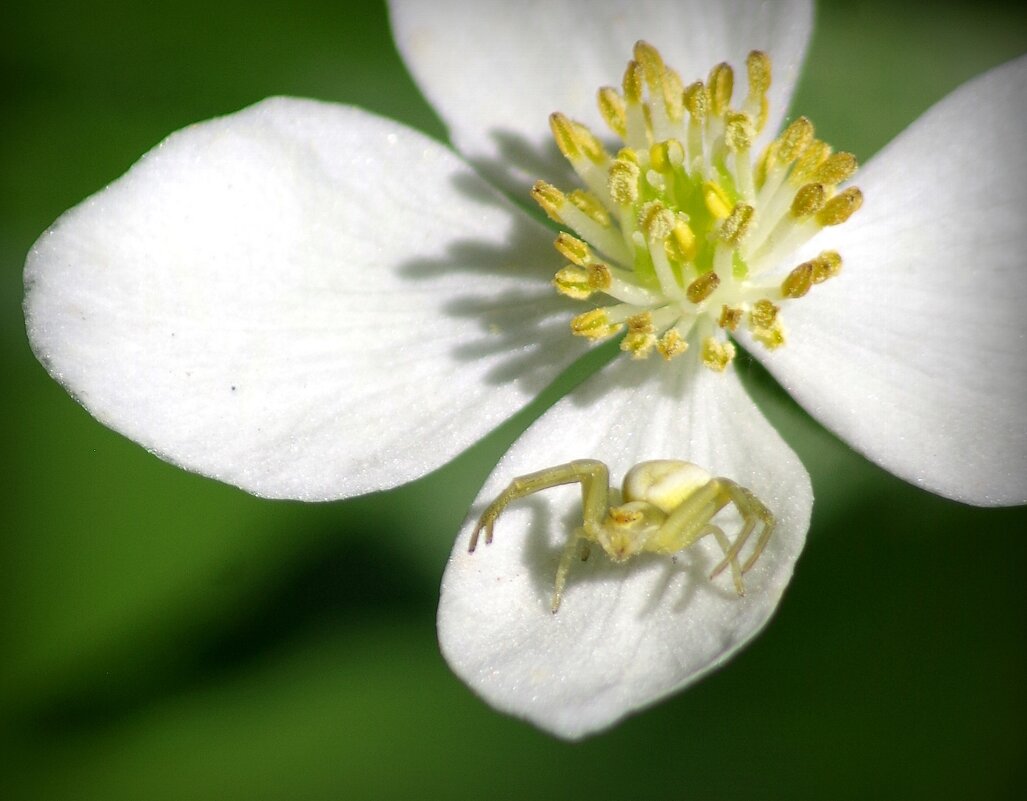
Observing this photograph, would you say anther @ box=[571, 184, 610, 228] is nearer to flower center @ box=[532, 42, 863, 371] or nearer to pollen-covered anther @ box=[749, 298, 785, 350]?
flower center @ box=[532, 42, 863, 371]

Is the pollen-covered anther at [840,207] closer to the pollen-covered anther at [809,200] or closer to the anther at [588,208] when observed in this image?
the pollen-covered anther at [809,200]

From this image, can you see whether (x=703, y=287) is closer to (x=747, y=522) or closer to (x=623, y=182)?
(x=623, y=182)

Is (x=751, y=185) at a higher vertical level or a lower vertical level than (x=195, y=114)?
lower

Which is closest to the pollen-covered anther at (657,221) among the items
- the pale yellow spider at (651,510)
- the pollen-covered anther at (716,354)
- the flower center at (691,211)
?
the flower center at (691,211)

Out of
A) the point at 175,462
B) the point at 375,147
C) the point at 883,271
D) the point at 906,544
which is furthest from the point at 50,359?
the point at 906,544

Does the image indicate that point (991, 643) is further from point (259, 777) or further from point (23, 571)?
point (23, 571)
